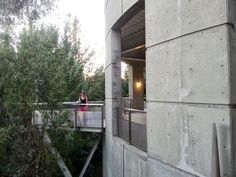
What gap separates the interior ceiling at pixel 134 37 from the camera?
30.4ft

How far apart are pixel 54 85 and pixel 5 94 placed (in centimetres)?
146

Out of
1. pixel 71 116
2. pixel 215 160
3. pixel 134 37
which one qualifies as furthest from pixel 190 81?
pixel 134 37

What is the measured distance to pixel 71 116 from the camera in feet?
35.6

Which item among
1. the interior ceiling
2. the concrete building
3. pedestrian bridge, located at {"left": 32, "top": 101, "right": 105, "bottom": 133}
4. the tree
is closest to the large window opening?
the interior ceiling

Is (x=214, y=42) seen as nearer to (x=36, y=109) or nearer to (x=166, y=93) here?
(x=166, y=93)

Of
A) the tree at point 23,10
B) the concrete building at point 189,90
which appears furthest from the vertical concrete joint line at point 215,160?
the tree at point 23,10

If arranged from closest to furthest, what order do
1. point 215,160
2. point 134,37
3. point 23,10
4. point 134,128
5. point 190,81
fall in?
point 215,160 < point 190,81 < point 134,128 < point 134,37 < point 23,10

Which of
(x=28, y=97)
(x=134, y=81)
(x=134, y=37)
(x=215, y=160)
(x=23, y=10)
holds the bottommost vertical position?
(x=215, y=160)

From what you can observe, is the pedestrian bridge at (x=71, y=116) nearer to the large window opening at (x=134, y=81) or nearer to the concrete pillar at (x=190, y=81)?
the large window opening at (x=134, y=81)

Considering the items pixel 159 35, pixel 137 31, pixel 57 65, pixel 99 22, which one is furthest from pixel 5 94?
pixel 99 22

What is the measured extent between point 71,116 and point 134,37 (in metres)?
3.84

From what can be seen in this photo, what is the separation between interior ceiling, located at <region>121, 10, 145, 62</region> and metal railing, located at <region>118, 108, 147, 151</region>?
2.58 meters

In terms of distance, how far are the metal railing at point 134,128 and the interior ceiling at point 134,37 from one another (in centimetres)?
258

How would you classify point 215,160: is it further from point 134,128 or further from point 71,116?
point 71,116
